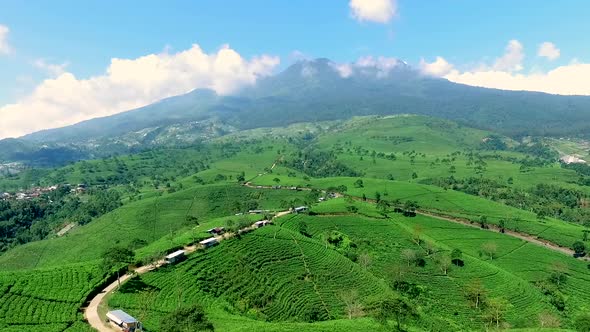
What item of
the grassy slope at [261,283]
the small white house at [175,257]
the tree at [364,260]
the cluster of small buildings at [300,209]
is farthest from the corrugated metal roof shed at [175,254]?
the cluster of small buildings at [300,209]

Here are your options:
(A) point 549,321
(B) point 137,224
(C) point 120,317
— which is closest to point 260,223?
(C) point 120,317

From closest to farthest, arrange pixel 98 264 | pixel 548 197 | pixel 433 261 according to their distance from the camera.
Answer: pixel 98 264 < pixel 433 261 < pixel 548 197

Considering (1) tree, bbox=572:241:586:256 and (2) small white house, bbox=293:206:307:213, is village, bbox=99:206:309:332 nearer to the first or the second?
(2) small white house, bbox=293:206:307:213

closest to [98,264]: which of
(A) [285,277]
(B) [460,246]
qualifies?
(A) [285,277]

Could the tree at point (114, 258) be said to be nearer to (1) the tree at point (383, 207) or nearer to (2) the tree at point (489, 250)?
(1) the tree at point (383, 207)

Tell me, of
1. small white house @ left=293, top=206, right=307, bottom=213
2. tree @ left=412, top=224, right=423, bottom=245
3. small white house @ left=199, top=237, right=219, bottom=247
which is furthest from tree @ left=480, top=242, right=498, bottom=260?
small white house @ left=199, top=237, right=219, bottom=247

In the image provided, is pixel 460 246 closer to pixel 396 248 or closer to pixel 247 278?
pixel 396 248

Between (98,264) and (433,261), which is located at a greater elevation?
(98,264)
